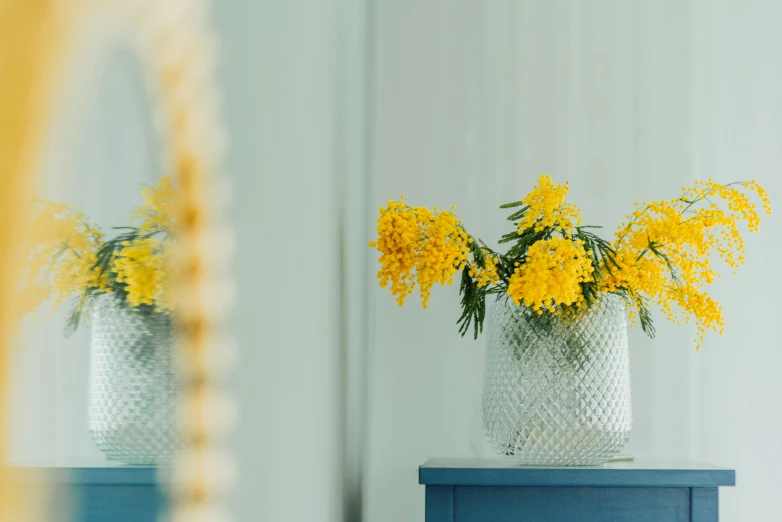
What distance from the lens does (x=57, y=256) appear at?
208 mm

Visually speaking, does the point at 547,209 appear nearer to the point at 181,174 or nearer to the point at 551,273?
the point at 551,273

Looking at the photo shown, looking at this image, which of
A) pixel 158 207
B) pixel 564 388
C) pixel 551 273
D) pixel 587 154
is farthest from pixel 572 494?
pixel 158 207

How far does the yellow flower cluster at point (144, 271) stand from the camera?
Answer: 0.82 ft

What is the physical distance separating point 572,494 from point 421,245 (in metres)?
0.37

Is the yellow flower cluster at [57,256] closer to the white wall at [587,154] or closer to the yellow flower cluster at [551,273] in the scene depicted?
the yellow flower cluster at [551,273]

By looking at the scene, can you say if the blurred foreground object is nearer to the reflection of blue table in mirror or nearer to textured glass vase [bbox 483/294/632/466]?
the reflection of blue table in mirror

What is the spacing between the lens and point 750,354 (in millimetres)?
1388

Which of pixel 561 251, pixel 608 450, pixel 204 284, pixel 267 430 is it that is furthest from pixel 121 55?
pixel 608 450

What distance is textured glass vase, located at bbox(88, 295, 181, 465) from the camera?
234mm

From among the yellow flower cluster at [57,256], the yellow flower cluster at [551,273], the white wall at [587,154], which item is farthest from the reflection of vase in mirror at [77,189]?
the white wall at [587,154]

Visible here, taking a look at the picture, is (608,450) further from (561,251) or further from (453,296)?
(453,296)

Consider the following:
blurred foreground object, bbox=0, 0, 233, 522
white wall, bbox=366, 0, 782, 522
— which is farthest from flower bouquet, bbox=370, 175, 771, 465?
blurred foreground object, bbox=0, 0, 233, 522

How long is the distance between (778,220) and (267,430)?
123 cm

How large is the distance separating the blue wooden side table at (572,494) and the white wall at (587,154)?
39cm
